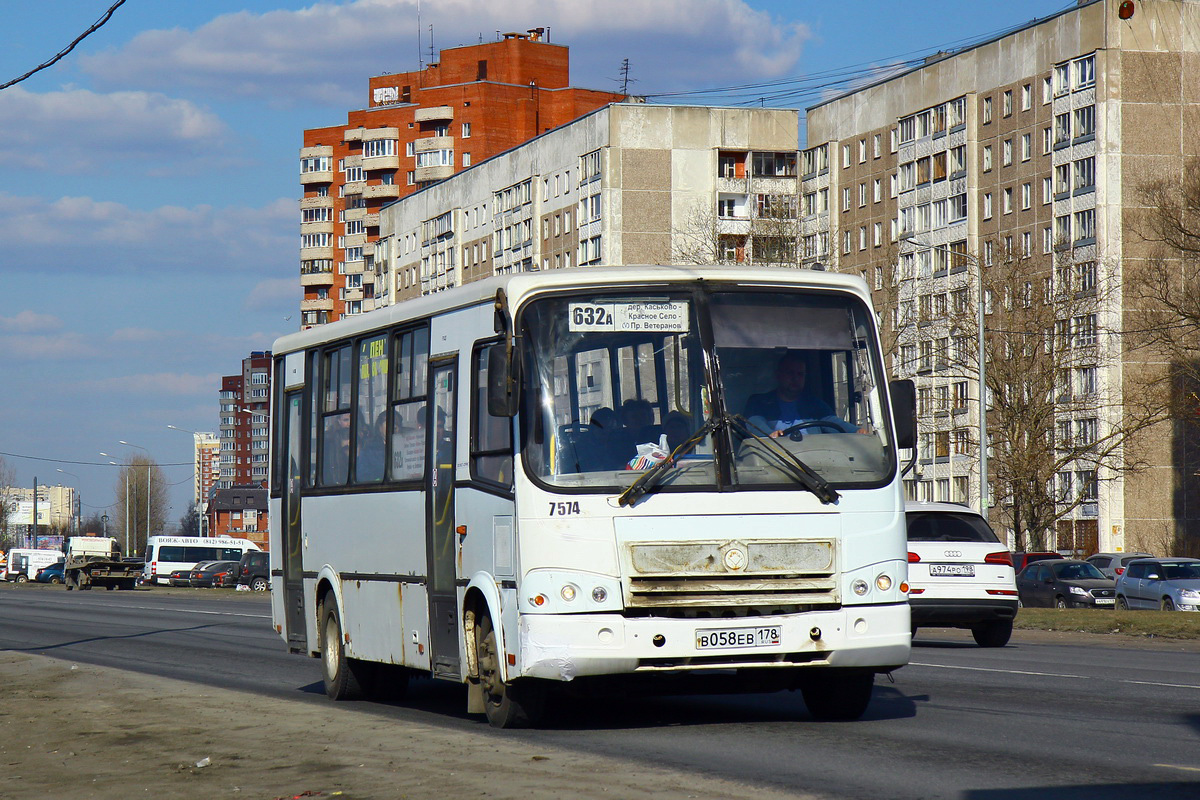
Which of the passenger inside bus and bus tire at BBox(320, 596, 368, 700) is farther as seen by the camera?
bus tire at BBox(320, 596, 368, 700)

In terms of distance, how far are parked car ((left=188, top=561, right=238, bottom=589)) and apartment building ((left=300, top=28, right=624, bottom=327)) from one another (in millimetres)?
61871

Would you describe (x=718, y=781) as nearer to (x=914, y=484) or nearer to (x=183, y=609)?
(x=183, y=609)

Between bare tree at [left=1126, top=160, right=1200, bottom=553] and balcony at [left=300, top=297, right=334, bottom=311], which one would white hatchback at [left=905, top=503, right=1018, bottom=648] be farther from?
balcony at [left=300, top=297, right=334, bottom=311]

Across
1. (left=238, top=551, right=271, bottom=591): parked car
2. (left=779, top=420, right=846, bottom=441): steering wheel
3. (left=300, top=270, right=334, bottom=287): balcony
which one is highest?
(left=300, top=270, right=334, bottom=287): balcony

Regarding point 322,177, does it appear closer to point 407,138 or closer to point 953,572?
point 407,138

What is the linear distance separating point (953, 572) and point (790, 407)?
1113cm

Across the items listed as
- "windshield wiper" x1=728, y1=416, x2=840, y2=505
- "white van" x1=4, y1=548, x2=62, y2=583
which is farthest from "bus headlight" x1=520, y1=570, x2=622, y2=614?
"white van" x1=4, y1=548, x2=62, y2=583

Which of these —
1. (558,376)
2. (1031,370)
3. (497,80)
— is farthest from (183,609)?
(497,80)

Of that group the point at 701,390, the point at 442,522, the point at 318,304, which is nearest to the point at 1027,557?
the point at 442,522

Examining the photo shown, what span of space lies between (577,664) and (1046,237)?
77193 mm

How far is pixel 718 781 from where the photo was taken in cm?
908

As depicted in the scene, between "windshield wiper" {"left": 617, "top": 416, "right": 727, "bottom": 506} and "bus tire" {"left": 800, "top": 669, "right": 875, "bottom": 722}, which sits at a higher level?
"windshield wiper" {"left": 617, "top": 416, "right": 727, "bottom": 506}

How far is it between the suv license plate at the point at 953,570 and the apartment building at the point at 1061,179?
4735cm

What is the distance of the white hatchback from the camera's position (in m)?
21.8
